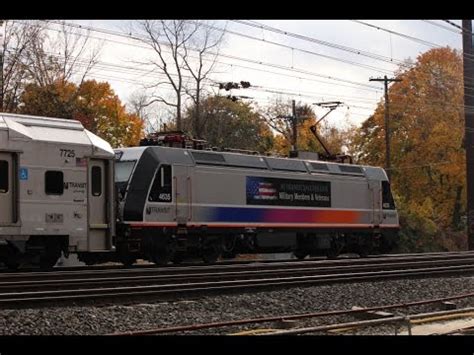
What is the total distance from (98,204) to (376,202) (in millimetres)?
13658

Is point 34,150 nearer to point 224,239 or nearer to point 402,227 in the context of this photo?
point 224,239

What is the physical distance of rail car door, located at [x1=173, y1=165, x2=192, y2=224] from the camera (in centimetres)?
2106

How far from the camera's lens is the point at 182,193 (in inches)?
837

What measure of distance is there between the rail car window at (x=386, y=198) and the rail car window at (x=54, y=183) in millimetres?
15280

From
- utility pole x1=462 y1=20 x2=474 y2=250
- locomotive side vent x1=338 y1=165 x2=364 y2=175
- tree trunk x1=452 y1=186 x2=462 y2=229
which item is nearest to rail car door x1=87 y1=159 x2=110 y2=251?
locomotive side vent x1=338 y1=165 x2=364 y2=175

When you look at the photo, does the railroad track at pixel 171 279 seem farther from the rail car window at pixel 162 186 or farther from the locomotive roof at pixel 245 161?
the locomotive roof at pixel 245 161

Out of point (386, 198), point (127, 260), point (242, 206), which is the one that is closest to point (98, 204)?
Answer: point (127, 260)

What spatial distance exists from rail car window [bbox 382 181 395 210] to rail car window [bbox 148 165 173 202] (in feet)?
36.7

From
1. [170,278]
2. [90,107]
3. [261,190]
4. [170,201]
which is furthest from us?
[90,107]

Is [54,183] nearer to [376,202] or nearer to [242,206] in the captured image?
[242,206]

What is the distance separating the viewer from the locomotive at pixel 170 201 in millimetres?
16859

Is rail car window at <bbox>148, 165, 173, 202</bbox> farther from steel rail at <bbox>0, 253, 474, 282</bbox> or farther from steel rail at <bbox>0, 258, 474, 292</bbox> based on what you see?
steel rail at <bbox>0, 258, 474, 292</bbox>
